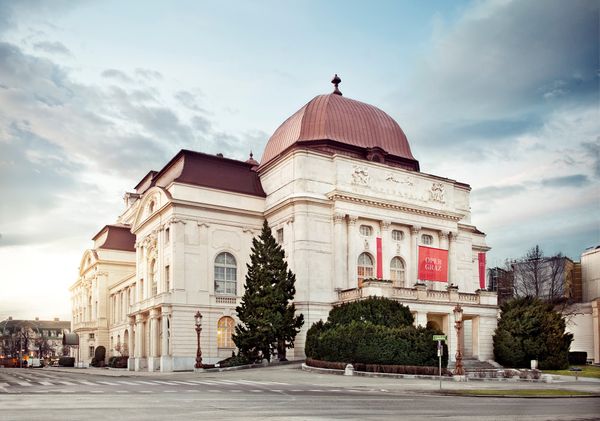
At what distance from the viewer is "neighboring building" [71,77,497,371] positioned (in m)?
56.5

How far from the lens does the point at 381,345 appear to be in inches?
1654

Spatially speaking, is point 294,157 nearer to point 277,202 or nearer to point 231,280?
point 277,202

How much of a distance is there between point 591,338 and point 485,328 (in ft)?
94.0

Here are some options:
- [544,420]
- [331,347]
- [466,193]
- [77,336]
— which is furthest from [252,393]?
[77,336]

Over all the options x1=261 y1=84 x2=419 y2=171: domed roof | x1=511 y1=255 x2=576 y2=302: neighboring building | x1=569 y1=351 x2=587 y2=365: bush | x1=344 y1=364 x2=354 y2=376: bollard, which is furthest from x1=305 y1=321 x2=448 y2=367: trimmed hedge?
x1=511 y1=255 x2=576 y2=302: neighboring building

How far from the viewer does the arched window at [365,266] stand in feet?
197

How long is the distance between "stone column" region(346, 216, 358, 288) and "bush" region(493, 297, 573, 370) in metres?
12.9

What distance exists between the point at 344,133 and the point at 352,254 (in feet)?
41.2

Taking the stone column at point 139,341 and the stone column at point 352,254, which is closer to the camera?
the stone column at point 352,254

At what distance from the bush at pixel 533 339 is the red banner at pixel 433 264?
766 cm

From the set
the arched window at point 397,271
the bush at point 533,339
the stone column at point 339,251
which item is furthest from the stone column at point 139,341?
the bush at point 533,339

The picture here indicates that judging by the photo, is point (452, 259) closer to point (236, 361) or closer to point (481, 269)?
point (481, 269)

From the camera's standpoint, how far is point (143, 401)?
866 inches

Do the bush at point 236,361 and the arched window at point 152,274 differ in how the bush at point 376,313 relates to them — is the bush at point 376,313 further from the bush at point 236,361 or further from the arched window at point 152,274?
the arched window at point 152,274
